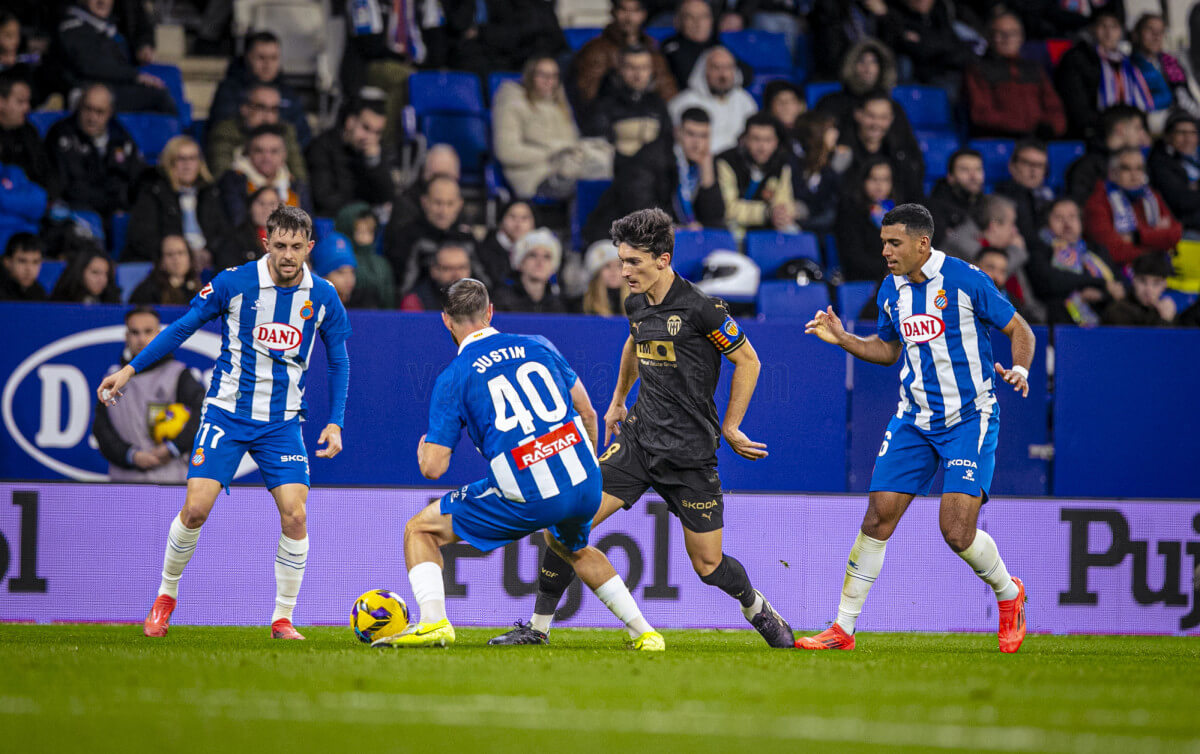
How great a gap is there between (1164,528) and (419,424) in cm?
485

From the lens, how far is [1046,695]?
4.52m

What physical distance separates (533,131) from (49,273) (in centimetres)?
419

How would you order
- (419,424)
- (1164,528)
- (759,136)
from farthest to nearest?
(759,136)
(419,424)
(1164,528)

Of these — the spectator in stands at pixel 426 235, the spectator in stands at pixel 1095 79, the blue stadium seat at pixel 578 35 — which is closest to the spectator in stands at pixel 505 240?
the spectator in stands at pixel 426 235

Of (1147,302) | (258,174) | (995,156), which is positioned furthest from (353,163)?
(1147,302)

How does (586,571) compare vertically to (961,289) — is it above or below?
below

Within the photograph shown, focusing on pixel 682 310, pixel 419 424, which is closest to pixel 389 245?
pixel 419 424

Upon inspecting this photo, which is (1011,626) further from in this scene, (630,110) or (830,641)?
(630,110)

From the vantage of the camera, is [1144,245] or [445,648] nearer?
[445,648]

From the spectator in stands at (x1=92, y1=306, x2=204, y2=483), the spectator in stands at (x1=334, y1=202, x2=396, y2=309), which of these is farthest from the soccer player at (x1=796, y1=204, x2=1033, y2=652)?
the spectator in stands at (x1=92, y1=306, x2=204, y2=483)

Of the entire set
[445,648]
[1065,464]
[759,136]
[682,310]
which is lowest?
[445,648]

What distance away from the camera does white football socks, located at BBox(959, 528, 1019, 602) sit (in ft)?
21.0

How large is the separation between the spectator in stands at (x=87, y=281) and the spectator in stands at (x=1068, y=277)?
7.17 m

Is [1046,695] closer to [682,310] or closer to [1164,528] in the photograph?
[682,310]
